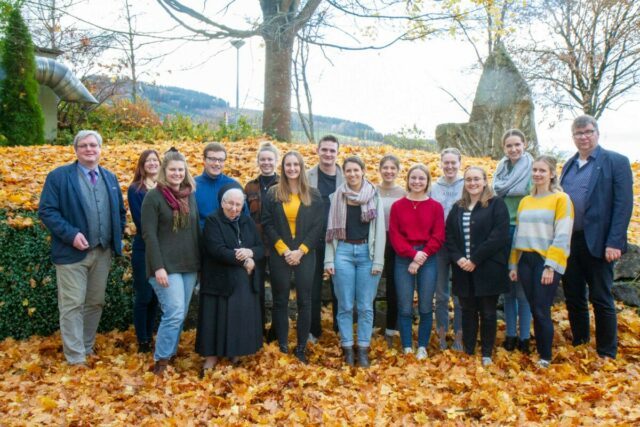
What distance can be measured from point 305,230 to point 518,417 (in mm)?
2383

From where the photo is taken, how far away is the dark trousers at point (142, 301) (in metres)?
5.44

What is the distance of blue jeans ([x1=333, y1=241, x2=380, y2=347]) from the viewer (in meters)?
5.27

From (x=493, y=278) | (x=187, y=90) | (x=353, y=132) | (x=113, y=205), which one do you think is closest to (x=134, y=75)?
(x=187, y=90)

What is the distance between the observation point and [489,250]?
512 centimetres

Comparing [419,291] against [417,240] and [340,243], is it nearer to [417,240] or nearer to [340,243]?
[417,240]

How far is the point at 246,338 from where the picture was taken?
506 cm

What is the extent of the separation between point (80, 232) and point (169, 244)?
2.98ft

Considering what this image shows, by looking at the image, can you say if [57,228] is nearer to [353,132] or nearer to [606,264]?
[606,264]

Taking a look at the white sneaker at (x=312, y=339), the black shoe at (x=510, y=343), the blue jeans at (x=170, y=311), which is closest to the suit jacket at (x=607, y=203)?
the black shoe at (x=510, y=343)

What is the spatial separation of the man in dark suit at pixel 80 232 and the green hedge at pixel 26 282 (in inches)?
32.2

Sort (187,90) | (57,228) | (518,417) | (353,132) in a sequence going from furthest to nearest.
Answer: (187,90)
(353,132)
(57,228)
(518,417)

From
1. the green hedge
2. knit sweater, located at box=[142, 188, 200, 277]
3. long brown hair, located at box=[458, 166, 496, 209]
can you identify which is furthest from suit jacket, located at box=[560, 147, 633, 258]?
the green hedge

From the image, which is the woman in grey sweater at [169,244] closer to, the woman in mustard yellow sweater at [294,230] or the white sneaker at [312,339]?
the woman in mustard yellow sweater at [294,230]

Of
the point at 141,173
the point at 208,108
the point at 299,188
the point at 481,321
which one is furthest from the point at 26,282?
the point at 208,108
